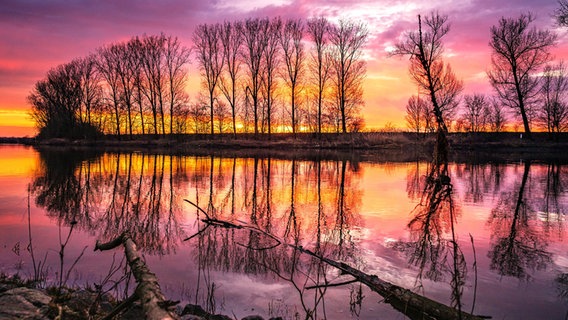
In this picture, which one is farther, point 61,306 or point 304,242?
point 304,242

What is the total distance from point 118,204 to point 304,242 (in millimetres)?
7207

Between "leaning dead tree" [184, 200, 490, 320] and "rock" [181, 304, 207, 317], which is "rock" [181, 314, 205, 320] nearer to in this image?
"rock" [181, 304, 207, 317]

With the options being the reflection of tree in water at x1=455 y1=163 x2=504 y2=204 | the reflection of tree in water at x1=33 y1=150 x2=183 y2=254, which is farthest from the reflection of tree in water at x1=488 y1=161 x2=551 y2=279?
the reflection of tree in water at x1=33 y1=150 x2=183 y2=254

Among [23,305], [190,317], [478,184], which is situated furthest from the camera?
[478,184]

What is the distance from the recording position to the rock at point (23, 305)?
151 inches

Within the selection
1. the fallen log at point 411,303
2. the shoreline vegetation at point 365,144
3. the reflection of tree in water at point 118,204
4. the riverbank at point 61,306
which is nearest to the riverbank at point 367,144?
the shoreline vegetation at point 365,144

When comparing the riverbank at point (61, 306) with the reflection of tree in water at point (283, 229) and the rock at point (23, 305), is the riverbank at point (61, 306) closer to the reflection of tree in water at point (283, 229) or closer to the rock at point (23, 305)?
the rock at point (23, 305)

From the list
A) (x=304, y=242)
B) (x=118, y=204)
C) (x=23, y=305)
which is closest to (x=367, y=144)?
(x=118, y=204)

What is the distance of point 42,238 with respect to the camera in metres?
8.30

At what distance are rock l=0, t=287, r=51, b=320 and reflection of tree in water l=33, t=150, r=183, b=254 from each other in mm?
1037

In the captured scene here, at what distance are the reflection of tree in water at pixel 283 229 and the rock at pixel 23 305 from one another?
1821 millimetres

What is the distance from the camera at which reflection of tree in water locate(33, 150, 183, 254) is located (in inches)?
343

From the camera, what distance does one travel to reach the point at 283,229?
8914 millimetres

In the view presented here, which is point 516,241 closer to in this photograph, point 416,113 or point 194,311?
point 194,311
